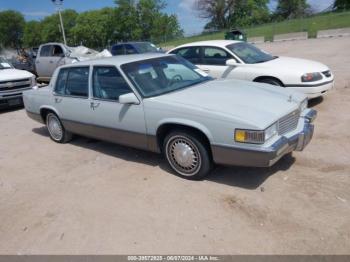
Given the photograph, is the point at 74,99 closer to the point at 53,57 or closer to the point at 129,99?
the point at 129,99

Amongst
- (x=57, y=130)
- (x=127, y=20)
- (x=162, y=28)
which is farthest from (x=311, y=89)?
(x=127, y=20)

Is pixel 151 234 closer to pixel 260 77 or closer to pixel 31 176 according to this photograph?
pixel 31 176

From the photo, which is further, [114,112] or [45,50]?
[45,50]

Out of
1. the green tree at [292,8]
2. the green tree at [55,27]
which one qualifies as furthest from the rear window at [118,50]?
the green tree at [55,27]

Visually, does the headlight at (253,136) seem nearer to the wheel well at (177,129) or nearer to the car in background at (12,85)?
the wheel well at (177,129)

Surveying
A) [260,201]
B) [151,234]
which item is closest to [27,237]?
[151,234]

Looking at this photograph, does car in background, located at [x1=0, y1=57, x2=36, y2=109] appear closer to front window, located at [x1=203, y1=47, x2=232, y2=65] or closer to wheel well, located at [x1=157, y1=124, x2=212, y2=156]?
front window, located at [x1=203, y1=47, x2=232, y2=65]

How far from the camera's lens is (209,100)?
4.59 metres

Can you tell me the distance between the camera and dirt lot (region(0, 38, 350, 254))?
11.6 feet

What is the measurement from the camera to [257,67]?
25.3 ft

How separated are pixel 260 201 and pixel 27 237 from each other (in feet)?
8.45

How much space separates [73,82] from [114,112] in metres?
1.29

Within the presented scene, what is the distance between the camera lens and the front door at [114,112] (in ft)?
16.6

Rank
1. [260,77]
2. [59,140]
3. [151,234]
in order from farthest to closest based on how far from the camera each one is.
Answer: [260,77]
[59,140]
[151,234]
